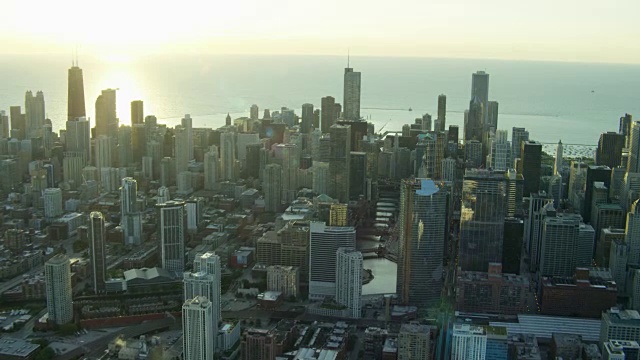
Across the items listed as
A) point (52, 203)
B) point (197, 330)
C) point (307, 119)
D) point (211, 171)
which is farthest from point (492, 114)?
point (197, 330)

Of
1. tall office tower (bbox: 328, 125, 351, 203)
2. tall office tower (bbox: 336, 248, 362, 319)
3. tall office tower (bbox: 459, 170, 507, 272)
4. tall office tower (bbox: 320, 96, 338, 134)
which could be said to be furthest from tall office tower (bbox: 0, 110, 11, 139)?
tall office tower (bbox: 459, 170, 507, 272)

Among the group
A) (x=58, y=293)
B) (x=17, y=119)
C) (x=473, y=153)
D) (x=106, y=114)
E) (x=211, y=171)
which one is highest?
(x=106, y=114)

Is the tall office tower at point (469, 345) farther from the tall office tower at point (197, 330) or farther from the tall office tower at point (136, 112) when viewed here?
the tall office tower at point (136, 112)

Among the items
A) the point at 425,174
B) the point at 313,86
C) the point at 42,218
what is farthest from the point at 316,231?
the point at 313,86

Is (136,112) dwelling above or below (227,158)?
above

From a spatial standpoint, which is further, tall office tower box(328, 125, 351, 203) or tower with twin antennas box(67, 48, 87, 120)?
tower with twin antennas box(67, 48, 87, 120)

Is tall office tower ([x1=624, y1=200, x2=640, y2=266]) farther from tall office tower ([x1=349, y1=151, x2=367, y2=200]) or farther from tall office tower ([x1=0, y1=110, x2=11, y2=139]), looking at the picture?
tall office tower ([x1=0, y1=110, x2=11, y2=139])

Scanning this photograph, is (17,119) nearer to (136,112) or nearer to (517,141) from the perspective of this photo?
(136,112)
